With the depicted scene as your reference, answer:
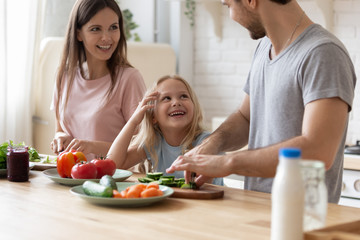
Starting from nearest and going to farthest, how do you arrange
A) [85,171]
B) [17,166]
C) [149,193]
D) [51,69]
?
1. [149,193]
2. [85,171]
3. [17,166]
4. [51,69]

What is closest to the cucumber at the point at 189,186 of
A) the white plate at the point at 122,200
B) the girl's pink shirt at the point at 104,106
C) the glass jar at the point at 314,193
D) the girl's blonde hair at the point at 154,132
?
the white plate at the point at 122,200

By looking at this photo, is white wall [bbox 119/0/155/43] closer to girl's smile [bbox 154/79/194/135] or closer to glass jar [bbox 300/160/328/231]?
girl's smile [bbox 154/79/194/135]

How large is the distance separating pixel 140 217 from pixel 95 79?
1644 mm

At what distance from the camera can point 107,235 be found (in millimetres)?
1482

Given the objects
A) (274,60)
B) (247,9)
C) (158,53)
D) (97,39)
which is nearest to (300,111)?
(274,60)

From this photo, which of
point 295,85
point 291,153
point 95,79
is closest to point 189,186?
point 295,85

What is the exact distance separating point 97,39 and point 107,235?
1736 millimetres

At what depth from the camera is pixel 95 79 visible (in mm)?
3211

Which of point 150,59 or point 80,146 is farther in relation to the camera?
point 150,59

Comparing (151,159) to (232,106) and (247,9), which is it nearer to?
(247,9)

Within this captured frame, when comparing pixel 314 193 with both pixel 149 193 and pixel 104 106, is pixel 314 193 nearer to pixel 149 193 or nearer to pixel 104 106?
pixel 149 193

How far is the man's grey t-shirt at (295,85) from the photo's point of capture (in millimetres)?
1945

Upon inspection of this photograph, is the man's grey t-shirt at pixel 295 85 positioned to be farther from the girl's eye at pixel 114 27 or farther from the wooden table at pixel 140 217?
the girl's eye at pixel 114 27

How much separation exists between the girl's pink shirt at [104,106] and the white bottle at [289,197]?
1.87 meters
